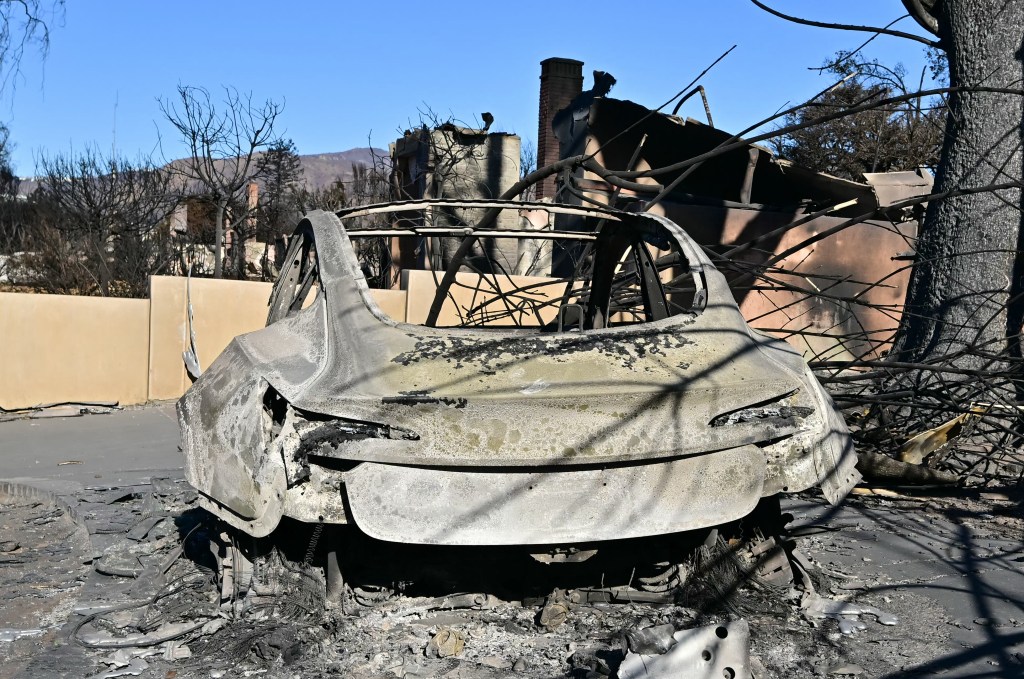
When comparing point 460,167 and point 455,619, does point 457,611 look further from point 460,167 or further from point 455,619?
point 460,167

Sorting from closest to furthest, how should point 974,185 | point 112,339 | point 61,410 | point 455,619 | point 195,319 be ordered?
1. point 455,619
2. point 974,185
3. point 61,410
4. point 112,339
5. point 195,319

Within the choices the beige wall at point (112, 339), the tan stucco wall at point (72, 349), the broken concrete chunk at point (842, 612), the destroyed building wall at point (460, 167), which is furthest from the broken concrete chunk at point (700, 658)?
the destroyed building wall at point (460, 167)

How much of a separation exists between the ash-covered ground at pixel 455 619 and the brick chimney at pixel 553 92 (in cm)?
2255

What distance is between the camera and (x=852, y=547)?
4.97 meters

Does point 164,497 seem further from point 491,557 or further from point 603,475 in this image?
point 603,475

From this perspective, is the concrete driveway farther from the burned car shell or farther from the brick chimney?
the brick chimney

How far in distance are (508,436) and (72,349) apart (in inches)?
373

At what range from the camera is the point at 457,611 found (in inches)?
140

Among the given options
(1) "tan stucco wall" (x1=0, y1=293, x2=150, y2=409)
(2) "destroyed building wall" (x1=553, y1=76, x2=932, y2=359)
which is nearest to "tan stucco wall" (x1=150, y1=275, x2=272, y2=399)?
(1) "tan stucco wall" (x1=0, y1=293, x2=150, y2=409)

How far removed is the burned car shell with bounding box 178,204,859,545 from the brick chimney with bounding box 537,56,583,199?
22862 mm

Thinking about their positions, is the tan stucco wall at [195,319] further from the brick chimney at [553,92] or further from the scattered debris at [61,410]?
the brick chimney at [553,92]

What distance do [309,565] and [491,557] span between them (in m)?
0.70

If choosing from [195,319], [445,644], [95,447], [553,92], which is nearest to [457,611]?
[445,644]

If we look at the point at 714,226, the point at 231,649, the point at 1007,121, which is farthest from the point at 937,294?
the point at 231,649
